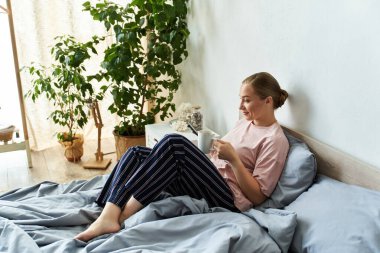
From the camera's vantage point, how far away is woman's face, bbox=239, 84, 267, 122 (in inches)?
65.5

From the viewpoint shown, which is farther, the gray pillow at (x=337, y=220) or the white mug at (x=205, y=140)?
the white mug at (x=205, y=140)

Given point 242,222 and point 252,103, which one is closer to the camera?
point 242,222

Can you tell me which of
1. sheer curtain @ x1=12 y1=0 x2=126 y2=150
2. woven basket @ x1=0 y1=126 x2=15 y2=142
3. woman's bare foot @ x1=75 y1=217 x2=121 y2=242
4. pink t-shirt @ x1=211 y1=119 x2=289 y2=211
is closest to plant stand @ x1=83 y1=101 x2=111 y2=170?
sheer curtain @ x1=12 y1=0 x2=126 y2=150

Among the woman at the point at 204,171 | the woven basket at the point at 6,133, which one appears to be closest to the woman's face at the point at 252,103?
the woman at the point at 204,171

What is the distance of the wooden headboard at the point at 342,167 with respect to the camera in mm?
1266

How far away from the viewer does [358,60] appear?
1.31 m

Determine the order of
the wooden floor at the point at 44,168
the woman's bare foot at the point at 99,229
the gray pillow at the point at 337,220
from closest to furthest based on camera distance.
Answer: the gray pillow at the point at 337,220, the woman's bare foot at the point at 99,229, the wooden floor at the point at 44,168

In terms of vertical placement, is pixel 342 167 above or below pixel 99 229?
above

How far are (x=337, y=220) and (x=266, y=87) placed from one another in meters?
0.68

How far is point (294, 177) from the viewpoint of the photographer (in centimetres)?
147

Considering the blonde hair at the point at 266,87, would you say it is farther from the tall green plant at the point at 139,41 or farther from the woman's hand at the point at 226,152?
the tall green plant at the point at 139,41

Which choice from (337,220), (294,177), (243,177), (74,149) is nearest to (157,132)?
(74,149)

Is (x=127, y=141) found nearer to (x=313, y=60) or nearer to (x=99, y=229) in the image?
(x=99, y=229)

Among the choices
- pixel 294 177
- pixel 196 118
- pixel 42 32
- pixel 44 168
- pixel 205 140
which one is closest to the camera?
pixel 294 177
